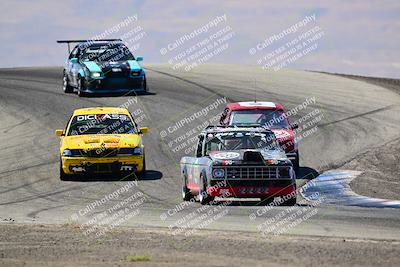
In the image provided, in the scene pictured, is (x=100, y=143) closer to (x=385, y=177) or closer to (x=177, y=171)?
(x=177, y=171)

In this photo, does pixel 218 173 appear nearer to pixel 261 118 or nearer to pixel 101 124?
pixel 101 124

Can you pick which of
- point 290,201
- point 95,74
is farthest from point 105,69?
point 290,201

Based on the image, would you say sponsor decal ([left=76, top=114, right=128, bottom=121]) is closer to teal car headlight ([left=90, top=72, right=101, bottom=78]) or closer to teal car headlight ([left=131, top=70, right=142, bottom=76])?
teal car headlight ([left=90, top=72, right=101, bottom=78])

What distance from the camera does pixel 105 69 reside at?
97.2 ft

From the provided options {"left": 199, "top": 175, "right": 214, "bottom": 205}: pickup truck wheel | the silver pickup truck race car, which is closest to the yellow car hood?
the silver pickup truck race car

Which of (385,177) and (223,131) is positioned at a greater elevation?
(223,131)

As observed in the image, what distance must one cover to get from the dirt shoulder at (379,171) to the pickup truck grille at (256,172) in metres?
2.66

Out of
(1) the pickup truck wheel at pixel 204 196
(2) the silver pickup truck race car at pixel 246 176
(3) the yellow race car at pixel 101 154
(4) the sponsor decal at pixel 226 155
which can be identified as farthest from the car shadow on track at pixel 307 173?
(1) the pickup truck wheel at pixel 204 196

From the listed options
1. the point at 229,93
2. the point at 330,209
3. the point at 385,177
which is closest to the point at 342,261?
the point at 330,209

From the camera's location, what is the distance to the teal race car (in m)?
29.7

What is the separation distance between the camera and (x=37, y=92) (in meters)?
31.5

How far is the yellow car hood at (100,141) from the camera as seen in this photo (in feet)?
63.0

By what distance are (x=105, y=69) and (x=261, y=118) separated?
9805 mm

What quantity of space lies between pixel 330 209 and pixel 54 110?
579 inches
